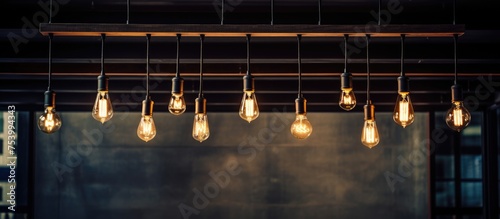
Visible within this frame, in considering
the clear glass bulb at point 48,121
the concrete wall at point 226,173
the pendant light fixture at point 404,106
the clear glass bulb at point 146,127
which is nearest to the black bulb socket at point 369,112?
the pendant light fixture at point 404,106

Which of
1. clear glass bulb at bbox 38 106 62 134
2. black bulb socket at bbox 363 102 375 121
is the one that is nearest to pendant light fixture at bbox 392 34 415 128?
black bulb socket at bbox 363 102 375 121

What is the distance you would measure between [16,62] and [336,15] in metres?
2.79

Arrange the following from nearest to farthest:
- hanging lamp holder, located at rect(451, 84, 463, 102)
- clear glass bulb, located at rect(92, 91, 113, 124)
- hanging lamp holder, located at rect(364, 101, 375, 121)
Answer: clear glass bulb, located at rect(92, 91, 113, 124), hanging lamp holder, located at rect(451, 84, 463, 102), hanging lamp holder, located at rect(364, 101, 375, 121)

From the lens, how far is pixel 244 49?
4.95 m

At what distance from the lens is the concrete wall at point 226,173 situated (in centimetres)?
1120

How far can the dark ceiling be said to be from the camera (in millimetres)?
4008

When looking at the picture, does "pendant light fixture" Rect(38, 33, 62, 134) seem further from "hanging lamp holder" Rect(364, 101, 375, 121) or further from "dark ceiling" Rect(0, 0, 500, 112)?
"hanging lamp holder" Rect(364, 101, 375, 121)

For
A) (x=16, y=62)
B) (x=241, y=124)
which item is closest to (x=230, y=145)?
(x=241, y=124)

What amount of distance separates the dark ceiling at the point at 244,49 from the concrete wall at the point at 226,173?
397 centimetres

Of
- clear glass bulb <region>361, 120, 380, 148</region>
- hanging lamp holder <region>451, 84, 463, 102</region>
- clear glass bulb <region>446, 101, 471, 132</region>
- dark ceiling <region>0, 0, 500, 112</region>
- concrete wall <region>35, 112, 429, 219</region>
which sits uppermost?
dark ceiling <region>0, 0, 500, 112</region>

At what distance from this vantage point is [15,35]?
4.71m

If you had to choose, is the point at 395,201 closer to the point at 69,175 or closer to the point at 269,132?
the point at 269,132

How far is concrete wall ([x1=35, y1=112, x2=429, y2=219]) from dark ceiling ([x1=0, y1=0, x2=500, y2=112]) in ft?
13.0

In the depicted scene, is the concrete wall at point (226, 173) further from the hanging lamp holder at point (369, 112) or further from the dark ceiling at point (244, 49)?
the hanging lamp holder at point (369, 112)
